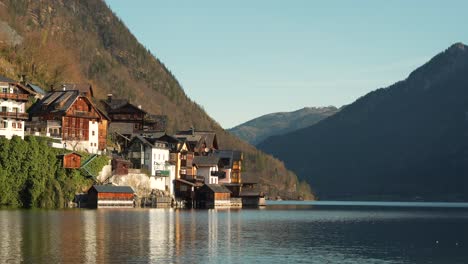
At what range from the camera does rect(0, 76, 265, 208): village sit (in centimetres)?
14150

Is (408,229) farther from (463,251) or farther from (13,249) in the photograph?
(13,249)

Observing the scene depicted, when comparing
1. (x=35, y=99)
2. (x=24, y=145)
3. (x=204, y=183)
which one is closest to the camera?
(x=24, y=145)

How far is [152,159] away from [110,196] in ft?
82.0

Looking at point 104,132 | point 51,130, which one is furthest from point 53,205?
point 104,132

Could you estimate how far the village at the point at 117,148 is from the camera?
464ft

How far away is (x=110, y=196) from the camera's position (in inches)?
5679

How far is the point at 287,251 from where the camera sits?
6988 centimetres

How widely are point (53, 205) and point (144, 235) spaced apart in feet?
185

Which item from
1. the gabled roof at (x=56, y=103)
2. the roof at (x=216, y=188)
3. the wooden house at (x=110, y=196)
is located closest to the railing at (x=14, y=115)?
the gabled roof at (x=56, y=103)

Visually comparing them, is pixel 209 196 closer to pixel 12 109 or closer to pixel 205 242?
pixel 12 109

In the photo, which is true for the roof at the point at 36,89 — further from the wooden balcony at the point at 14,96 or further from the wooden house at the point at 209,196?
the wooden house at the point at 209,196

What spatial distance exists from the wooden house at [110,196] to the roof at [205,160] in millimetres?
40359

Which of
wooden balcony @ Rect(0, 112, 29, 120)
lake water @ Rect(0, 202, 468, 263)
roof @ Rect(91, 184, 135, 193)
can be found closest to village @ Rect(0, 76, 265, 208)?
roof @ Rect(91, 184, 135, 193)

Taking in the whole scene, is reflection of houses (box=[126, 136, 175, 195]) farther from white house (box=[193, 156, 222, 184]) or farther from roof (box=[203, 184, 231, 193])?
white house (box=[193, 156, 222, 184])
